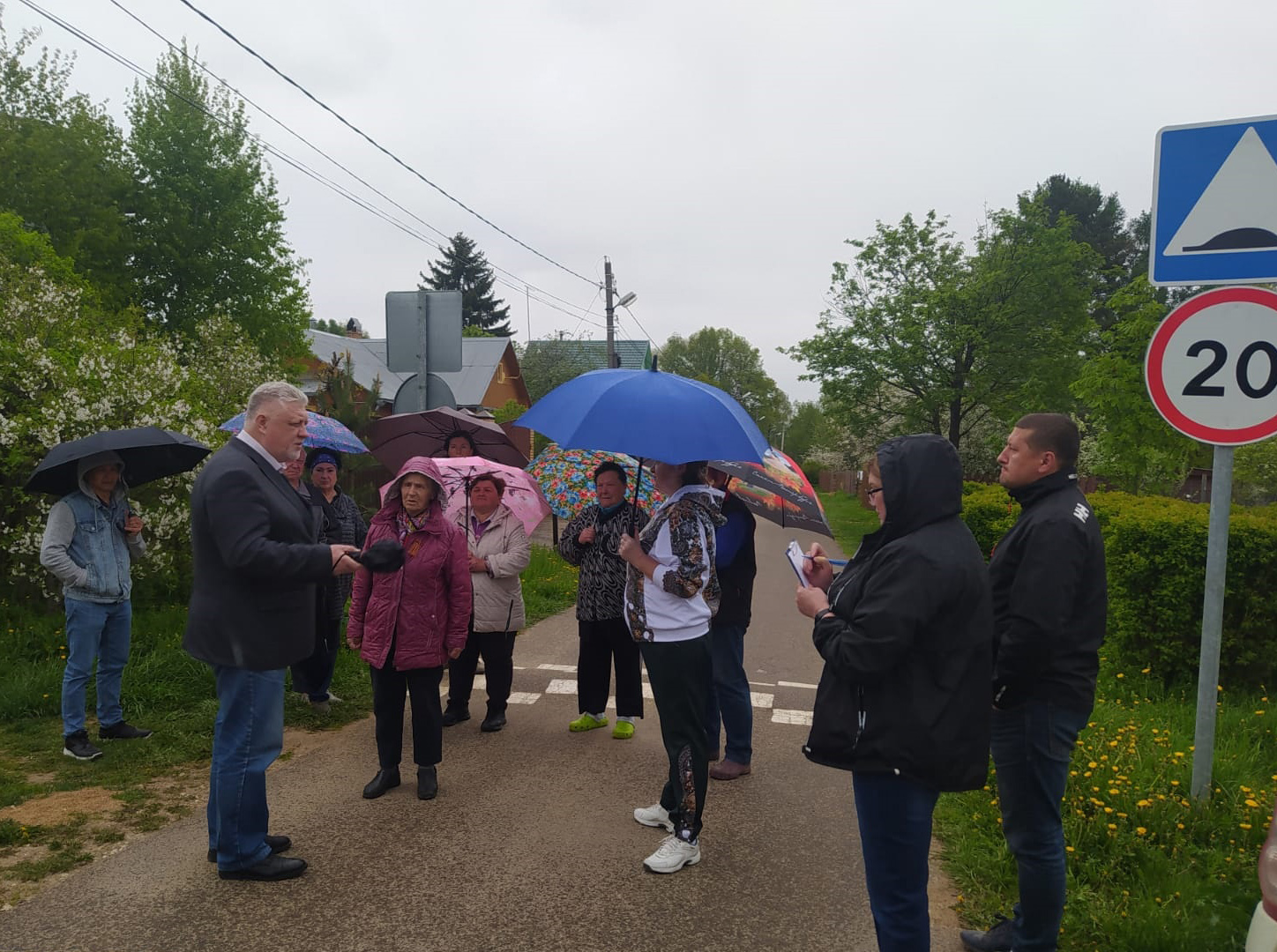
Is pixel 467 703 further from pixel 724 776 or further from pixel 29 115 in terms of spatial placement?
pixel 29 115

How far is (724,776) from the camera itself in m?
5.06

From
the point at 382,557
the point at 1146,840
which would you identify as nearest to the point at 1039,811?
the point at 1146,840

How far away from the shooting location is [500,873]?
150 inches

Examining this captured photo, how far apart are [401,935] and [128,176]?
27.5 metres

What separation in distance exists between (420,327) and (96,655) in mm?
4037

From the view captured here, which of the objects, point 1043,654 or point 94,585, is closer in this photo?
point 1043,654

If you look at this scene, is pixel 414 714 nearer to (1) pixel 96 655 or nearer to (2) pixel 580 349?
(1) pixel 96 655

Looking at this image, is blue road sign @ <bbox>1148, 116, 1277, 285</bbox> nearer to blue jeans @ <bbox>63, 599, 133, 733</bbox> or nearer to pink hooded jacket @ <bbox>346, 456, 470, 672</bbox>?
pink hooded jacket @ <bbox>346, 456, 470, 672</bbox>

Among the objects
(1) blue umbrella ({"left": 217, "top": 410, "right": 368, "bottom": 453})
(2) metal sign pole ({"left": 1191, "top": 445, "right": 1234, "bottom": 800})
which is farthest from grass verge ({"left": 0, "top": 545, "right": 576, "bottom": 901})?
(2) metal sign pole ({"left": 1191, "top": 445, "right": 1234, "bottom": 800})

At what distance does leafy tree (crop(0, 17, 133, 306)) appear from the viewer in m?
22.4

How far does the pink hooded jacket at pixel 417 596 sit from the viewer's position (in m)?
4.62

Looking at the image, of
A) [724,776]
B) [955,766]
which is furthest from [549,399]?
[955,766]

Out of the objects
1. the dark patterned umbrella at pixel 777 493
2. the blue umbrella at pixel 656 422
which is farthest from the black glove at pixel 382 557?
the dark patterned umbrella at pixel 777 493

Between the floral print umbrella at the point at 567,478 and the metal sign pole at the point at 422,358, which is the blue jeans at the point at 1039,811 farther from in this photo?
the metal sign pole at the point at 422,358
